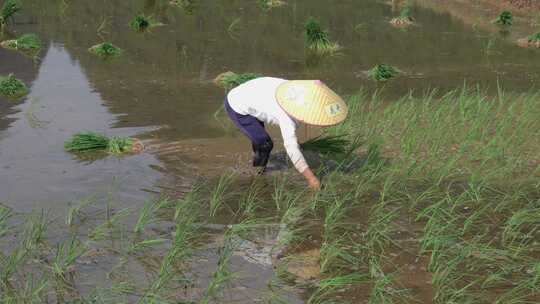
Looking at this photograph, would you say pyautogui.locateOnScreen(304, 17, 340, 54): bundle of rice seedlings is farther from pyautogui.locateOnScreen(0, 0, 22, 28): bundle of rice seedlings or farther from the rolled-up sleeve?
the rolled-up sleeve

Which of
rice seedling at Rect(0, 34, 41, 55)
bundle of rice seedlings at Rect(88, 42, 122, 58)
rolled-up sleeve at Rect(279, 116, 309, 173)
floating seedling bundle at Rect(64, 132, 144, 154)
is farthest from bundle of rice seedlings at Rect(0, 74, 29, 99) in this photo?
rolled-up sleeve at Rect(279, 116, 309, 173)

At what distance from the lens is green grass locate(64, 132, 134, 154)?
6.25 meters

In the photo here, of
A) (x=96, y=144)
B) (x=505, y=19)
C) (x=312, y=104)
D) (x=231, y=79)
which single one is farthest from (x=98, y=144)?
(x=505, y=19)

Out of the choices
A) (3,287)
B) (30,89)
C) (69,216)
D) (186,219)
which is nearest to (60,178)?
(69,216)

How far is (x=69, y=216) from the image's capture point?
4.67 m

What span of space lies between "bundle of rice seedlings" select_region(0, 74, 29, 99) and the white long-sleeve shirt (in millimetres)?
3660

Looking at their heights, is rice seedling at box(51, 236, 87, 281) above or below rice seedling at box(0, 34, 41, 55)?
above

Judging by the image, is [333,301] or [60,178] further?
[60,178]

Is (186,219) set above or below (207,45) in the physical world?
above

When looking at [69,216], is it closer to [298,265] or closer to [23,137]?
[298,265]

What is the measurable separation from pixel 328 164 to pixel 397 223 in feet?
4.23

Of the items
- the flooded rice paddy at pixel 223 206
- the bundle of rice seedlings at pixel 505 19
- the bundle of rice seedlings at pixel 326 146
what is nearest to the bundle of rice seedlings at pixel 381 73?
the flooded rice paddy at pixel 223 206

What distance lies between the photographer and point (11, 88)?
322 inches

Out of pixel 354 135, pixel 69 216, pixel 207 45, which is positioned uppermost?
pixel 69 216
